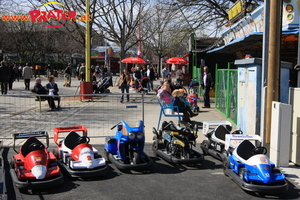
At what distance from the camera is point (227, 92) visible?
461 inches

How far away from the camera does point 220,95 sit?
1337 cm

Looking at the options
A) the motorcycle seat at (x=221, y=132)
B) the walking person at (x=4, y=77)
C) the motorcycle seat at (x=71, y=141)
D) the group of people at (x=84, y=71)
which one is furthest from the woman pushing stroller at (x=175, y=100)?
the walking person at (x=4, y=77)

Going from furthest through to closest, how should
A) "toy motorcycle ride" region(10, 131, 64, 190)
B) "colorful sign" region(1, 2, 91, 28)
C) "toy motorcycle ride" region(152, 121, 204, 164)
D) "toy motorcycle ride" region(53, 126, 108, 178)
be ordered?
1. "colorful sign" region(1, 2, 91, 28)
2. "toy motorcycle ride" region(152, 121, 204, 164)
3. "toy motorcycle ride" region(53, 126, 108, 178)
4. "toy motorcycle ride" region(10, 131, 64, 190)

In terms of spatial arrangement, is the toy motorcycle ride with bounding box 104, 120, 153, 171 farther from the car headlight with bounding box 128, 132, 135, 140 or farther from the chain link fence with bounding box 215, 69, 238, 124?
the chain link fence with bounding box 215, 69, 238, 124

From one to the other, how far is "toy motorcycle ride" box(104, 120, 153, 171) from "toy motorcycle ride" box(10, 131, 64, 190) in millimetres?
1224

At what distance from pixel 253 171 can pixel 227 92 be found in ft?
21.7

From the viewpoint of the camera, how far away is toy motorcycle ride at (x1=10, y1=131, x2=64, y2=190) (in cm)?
521

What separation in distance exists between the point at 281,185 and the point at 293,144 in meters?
1.92

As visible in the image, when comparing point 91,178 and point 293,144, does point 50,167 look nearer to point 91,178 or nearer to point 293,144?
point 91,178

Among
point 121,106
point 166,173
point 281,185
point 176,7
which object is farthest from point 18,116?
point 176,7

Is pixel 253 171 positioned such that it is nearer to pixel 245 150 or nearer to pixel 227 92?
pixel 245 150

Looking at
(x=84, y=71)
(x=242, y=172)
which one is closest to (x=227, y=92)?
(x=242, y=172)

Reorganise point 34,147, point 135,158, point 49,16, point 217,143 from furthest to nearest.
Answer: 1. point 49,16
2. point 217,143
3. point 135,158
4. point 34,147

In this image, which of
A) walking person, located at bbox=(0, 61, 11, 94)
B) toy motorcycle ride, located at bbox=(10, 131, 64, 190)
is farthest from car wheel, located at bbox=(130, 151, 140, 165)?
walking person, located at bbox=(0, 61, 11, 94)
